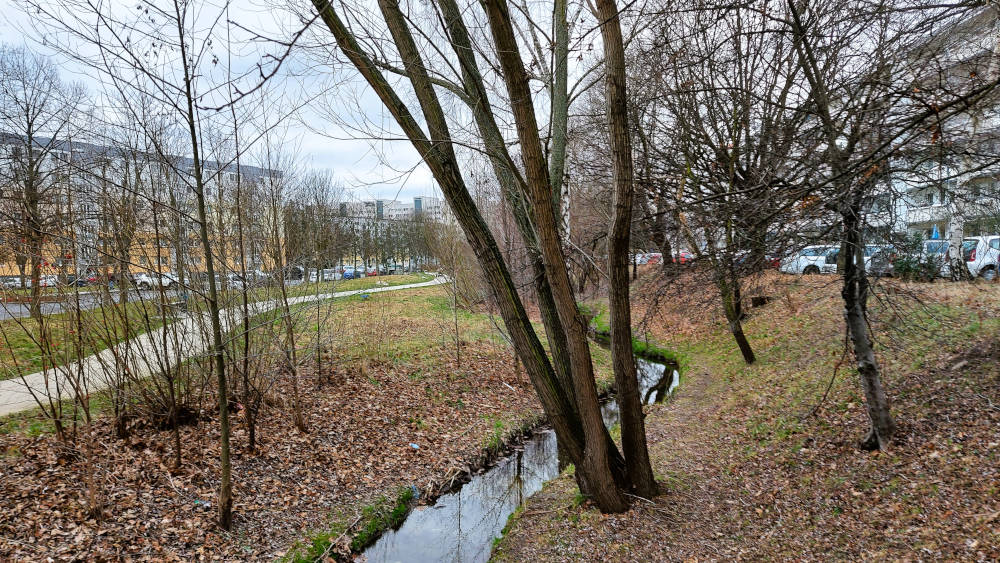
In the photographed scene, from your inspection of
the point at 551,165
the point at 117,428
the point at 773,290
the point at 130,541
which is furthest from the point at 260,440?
the point at 773,290

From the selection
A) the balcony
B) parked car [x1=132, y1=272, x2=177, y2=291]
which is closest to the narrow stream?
the balcony

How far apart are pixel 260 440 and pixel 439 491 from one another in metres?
2.70

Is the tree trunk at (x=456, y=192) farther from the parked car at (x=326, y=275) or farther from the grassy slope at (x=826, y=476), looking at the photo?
the parked car at (x=326, y=275)

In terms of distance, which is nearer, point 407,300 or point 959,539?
point 959,539

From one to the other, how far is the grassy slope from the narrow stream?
68cm

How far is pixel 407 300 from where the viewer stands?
2141cm

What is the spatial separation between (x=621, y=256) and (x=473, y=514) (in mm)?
4414

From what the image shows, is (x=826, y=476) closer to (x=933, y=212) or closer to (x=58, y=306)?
(x=933, y=212)

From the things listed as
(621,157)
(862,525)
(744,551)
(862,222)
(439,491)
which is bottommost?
(439,491)

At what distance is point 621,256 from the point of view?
4988mm

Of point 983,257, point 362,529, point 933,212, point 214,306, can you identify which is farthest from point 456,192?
point 983,257

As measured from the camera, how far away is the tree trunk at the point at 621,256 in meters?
4.53

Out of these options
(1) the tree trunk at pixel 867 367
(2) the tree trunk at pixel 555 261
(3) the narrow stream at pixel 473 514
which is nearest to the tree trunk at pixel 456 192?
(2) the tree trunk at pixel 555 261

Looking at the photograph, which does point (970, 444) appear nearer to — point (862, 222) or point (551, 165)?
point (862, 222)
